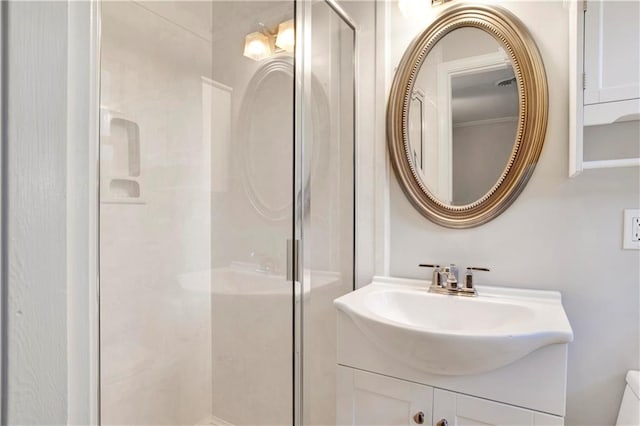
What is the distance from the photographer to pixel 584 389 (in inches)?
46.4

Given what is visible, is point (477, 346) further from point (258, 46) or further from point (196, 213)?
point (258, 46)

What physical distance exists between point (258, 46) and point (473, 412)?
166 centimetres

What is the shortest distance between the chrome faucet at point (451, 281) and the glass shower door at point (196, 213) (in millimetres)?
613

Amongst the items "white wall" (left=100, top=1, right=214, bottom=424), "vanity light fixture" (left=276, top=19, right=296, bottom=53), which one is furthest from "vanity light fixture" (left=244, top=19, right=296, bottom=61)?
"white wall" (left=100, top=1, right=214, bottom=424)

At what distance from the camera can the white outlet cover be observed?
1.12 metres

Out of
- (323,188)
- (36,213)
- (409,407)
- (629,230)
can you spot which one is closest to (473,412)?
(409,407)

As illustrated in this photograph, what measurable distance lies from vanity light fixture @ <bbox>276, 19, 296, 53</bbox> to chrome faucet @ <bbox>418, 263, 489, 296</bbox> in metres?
1.10

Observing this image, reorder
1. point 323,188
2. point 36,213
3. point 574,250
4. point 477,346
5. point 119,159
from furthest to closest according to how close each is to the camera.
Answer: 1. point 323,188
2. point 119,159
3. point 574,250
4. point 477,346
5. point 36,213

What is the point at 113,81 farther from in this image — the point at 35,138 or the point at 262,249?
the point at 35,138

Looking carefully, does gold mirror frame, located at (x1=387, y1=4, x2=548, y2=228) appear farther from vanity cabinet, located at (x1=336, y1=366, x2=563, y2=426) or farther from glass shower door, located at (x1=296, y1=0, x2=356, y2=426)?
vanity cabinet, located at (x1=336, y1=366, x2=563, y2=426)

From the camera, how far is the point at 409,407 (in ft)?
3.45

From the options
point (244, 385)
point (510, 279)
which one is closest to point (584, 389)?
point (510, 279)

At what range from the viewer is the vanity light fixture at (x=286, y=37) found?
5.07 ft

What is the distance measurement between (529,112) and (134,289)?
1673 millimetres
